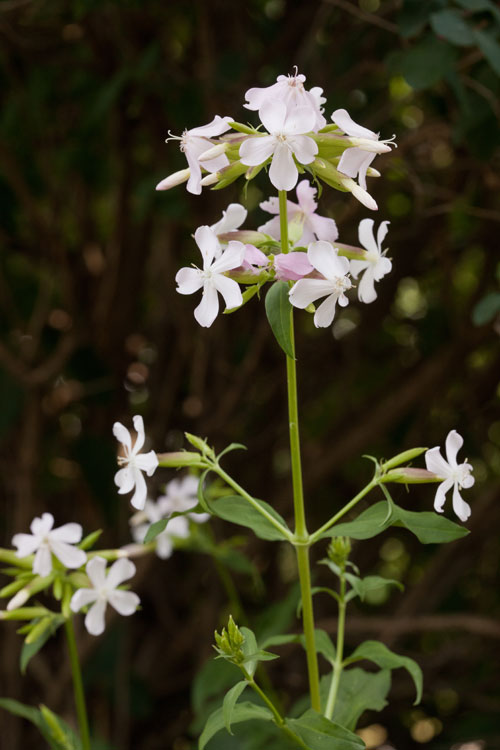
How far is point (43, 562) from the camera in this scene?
67 centimetres

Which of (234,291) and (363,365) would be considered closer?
(234,291)

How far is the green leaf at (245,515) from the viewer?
0.59 m

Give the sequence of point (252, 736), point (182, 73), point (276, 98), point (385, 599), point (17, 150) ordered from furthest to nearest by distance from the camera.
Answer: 1. point (385, 599)
2. point (17, 150)
3. point (182, 73)
4. point (252, 736)
5. point (276, 98)

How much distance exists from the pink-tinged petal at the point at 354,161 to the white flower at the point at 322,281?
62 millimetres

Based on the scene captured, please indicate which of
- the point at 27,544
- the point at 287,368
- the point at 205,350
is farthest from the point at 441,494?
the point at 205,350

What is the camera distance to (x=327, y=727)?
548mm

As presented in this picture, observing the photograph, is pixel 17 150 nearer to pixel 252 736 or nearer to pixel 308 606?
pixel 252 736

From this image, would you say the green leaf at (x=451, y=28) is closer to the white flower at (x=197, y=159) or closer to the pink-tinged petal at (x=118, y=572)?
the white flower at (x=197, y=159)

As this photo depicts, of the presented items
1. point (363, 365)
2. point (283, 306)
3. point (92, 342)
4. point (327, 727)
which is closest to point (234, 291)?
point (283, 306)

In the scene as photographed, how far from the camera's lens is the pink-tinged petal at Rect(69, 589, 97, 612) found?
26.1 inches

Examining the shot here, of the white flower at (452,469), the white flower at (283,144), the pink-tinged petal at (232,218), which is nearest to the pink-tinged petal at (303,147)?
the white flower at (283,144)

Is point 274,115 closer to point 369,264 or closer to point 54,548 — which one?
point 369,264

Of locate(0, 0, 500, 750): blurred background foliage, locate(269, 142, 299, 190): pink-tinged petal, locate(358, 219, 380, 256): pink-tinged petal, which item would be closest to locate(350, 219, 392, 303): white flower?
locate(358, 219, 380, 256): pink-tinged petal

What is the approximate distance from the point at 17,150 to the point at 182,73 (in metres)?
0.38
